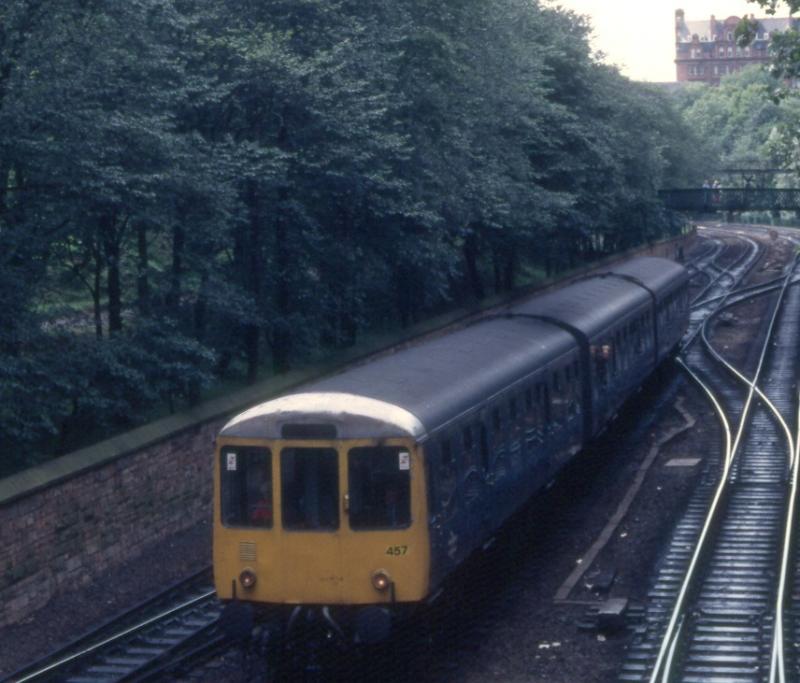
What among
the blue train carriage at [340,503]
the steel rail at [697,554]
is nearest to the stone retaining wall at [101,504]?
the blue train carriage at [340,503]

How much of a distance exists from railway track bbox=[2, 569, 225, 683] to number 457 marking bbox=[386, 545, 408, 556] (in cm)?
207

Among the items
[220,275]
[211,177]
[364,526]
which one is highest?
[211,177]

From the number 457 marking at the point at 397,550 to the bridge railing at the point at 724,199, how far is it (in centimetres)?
4948

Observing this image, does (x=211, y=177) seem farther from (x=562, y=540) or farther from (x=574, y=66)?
(x=574, y=66)

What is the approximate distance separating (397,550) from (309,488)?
1017 millimetres

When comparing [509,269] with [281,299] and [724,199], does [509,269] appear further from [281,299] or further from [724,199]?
[724,199]

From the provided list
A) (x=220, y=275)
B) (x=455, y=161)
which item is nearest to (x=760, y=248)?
(x=455, y=161)

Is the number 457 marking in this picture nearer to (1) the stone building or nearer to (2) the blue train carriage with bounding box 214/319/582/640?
(2) the blue train carriage with bounding box 214/319/582/640

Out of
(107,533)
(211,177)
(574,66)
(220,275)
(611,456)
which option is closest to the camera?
(107,533)

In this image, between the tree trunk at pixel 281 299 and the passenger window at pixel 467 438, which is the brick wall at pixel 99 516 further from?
the passenger window at pixel 467 438

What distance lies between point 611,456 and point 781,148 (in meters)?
6.54

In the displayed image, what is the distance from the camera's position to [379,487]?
39.4 feet

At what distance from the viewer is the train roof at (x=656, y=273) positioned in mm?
29234

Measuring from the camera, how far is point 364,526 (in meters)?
11.9
